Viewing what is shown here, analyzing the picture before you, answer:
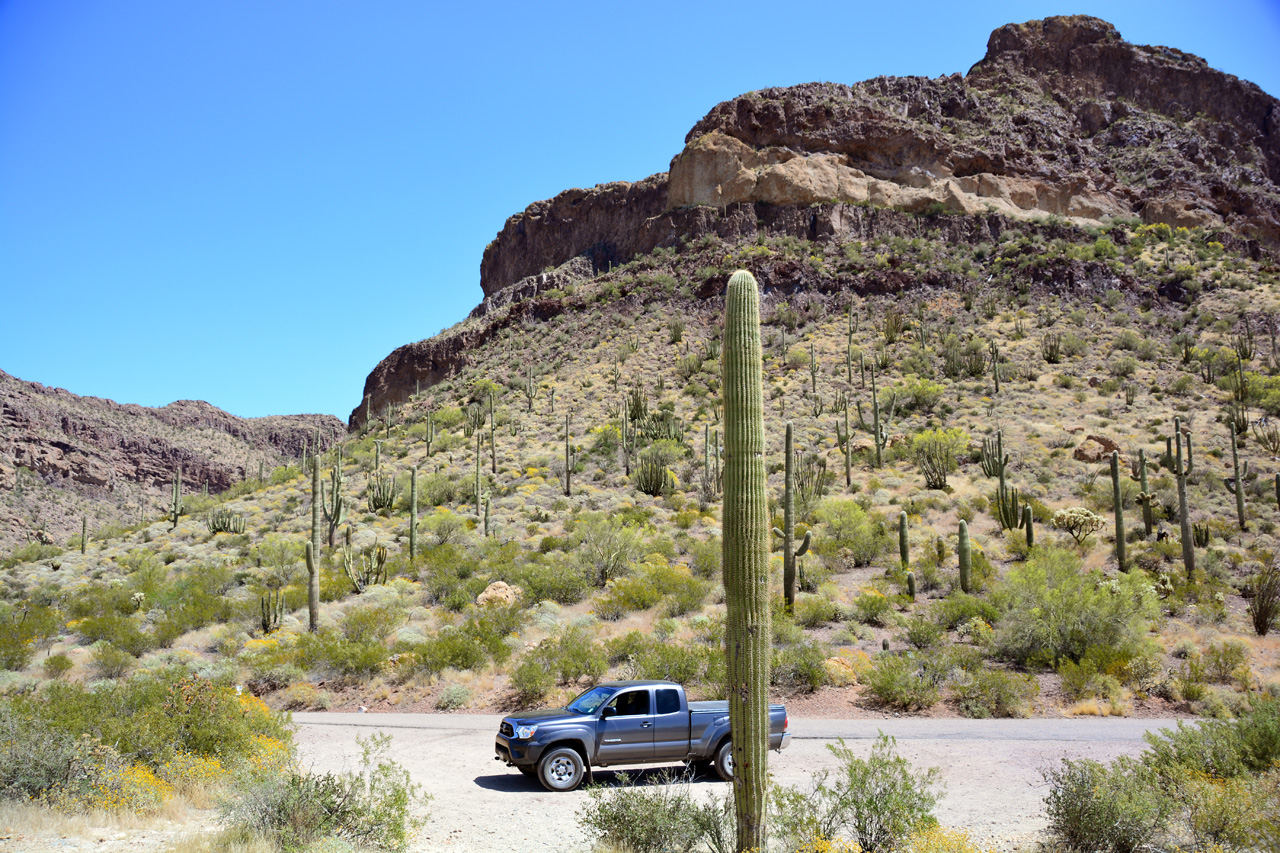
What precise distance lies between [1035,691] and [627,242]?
6182 cm

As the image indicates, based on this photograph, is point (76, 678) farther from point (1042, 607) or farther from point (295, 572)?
point (1042, 607)

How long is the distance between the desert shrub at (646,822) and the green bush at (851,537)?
59.1 feet

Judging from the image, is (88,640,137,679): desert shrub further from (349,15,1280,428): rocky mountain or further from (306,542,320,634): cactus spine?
(349,15,1280,428): rocky mountain

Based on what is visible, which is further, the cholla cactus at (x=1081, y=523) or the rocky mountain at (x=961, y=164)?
the rocky mountain at (x=961, y=164)

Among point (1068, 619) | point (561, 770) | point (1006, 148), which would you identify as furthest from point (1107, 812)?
point (1006, 148)

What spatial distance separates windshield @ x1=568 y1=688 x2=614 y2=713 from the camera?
10289mm

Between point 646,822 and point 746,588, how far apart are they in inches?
95.9

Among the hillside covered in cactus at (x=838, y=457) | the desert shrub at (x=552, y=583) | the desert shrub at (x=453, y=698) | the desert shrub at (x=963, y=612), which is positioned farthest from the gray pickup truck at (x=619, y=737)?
the desert shrub at (x=552, y=583)

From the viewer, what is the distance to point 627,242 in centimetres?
7212

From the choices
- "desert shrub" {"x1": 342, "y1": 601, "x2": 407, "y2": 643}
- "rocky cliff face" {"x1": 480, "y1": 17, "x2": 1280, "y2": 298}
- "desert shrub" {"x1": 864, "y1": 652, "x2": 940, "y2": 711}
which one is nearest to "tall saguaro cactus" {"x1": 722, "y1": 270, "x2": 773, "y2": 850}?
"desert shrub" {"x1": 864, "y1": 652, "x2": 940, "y2": 711}

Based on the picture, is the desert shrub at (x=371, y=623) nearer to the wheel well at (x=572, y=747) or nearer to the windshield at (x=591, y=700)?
the windshield at (x=591, y=700)

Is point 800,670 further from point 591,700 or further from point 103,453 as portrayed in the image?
point 103,453

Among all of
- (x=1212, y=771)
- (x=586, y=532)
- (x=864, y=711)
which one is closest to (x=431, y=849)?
(x=1212, y=771)

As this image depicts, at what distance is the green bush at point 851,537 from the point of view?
82.8 feet
